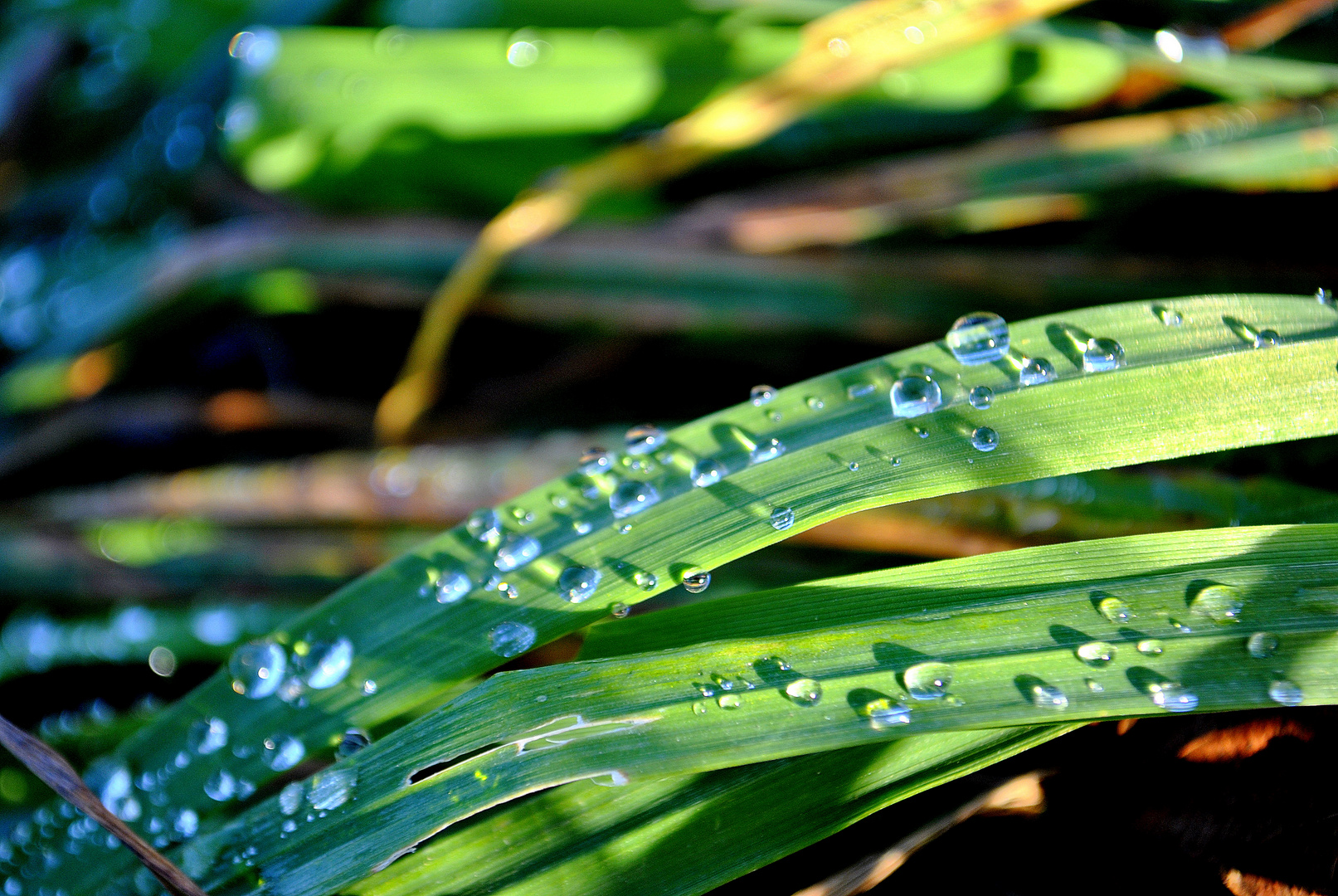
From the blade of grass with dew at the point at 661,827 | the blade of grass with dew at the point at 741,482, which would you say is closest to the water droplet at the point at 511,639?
the blade of grass with dew at the point at 741,482

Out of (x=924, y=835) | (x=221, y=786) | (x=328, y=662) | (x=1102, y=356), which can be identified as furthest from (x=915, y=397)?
(x=221, y=786)

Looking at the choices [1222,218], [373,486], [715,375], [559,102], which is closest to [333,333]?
[373,486]

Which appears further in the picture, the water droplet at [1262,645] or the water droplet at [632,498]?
the water droplet at [632,498]

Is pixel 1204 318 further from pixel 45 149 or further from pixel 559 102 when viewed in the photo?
pixel 45 149

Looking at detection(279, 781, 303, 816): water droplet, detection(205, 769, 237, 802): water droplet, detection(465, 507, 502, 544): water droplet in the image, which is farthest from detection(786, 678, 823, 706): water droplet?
detection(205, 769, 237, 802): water droplet

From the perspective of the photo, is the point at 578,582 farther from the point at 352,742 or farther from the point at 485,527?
the point at 352,742

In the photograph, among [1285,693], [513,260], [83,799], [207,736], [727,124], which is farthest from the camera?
[513,260]

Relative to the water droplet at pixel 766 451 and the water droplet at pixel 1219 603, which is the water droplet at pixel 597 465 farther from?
the water droplet at pixel 1219 603
